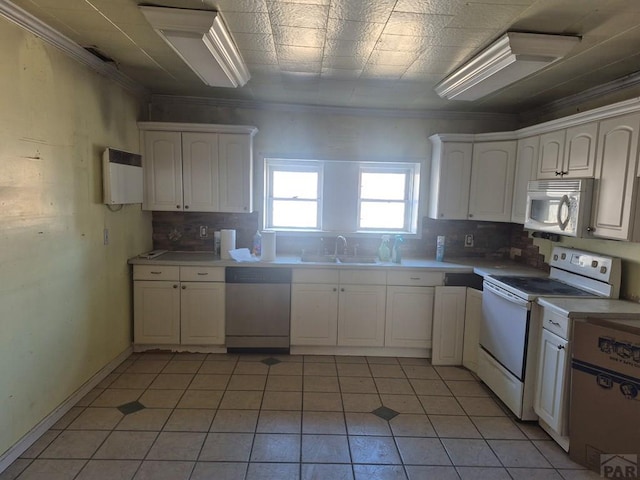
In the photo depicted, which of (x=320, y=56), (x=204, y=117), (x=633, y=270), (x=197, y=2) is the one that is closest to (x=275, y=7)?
(x=197, y=2)

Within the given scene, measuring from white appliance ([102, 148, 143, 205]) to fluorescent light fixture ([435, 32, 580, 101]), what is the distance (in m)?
2.61

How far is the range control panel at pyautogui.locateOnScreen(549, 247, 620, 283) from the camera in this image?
2.60 meters

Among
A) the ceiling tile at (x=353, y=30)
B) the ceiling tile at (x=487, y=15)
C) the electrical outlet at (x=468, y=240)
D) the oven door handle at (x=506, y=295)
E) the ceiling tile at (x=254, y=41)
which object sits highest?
the ceiling tile at (x=487, y=15)

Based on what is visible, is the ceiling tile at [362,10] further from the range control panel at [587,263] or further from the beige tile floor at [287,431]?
the beige tile floor at [287,431]

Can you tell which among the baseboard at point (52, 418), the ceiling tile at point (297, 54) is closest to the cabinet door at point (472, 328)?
the ceiling tile at point (297, 54)

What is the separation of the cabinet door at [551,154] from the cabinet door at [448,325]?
46.4 inches

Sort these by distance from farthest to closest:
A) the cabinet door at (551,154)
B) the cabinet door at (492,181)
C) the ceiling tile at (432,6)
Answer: the cabinet door at (492,181) → the cabinet door at (551,154) → the ceiling tile at (432,6)

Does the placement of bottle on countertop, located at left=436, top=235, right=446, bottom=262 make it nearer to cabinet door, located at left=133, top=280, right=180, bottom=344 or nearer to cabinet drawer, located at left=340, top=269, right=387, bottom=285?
cabinet drawer, located at left=340, top=269, right=387, bottom=285

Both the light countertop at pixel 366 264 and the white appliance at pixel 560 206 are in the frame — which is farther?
the light countertop at pixel 366 264

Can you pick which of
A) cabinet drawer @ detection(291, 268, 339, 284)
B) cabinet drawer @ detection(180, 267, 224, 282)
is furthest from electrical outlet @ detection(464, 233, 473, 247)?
cabinet drawer @ detection(180, 267, 224, 282)

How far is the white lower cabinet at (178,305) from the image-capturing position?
3.52m

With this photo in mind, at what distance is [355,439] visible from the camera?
2.43m

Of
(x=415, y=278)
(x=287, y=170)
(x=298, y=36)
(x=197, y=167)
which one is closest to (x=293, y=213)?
(x=287, y=170)

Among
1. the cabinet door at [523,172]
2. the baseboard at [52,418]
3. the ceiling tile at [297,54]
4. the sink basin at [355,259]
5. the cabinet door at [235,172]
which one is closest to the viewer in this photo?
the baseboard at [52,418]
